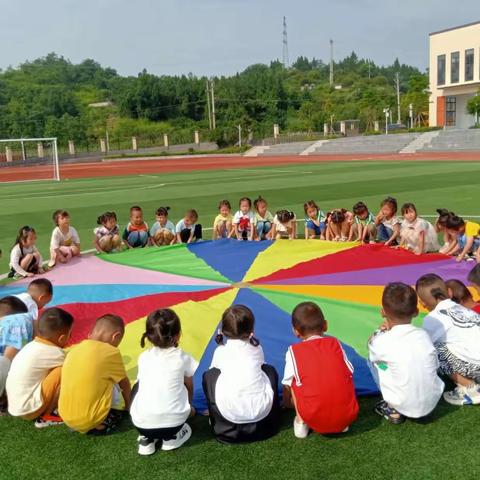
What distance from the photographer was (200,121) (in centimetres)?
8806

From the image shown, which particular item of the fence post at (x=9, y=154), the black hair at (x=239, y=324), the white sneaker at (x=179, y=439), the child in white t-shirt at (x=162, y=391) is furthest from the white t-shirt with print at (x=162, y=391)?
the fence post at (x=9, y=154)

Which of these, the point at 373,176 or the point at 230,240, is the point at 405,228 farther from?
the point at 373,176

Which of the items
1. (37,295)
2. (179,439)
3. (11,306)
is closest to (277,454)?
(179,439)

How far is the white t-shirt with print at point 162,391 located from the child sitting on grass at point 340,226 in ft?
18.6

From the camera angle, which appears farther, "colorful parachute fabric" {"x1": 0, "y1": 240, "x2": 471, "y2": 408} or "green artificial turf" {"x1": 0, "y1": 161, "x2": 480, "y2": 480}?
"colorful parachute fabric" {"x1": 0, "y1": 240, "x2": 471, "y2": 408}

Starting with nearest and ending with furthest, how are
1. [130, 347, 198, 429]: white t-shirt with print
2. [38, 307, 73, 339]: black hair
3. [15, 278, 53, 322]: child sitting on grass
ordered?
[130, 347, 198, 429]: white t-shirt with print
[38, 307, 73, 339]: black hair
[15, 278, 53, 322]: child sitting on grass

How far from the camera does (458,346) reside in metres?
3.90

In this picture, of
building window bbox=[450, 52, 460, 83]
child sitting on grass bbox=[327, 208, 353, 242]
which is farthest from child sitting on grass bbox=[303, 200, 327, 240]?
building window bbox=[450, 52, 460, 83]

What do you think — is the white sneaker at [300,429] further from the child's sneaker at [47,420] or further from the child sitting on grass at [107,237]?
the child sitting on grass at [107,237]

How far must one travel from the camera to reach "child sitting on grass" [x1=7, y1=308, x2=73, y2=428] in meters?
3.74

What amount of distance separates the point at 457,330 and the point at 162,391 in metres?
2.11

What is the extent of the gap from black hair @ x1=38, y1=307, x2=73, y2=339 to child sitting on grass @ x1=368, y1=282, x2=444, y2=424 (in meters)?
2.16

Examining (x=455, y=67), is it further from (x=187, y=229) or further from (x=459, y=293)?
(x=459, y=293)

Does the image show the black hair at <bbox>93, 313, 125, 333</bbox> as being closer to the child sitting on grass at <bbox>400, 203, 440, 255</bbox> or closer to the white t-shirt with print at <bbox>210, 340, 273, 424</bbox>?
the white t-shirt with print at <bbox>210, 340, 273, 424</bbox>
